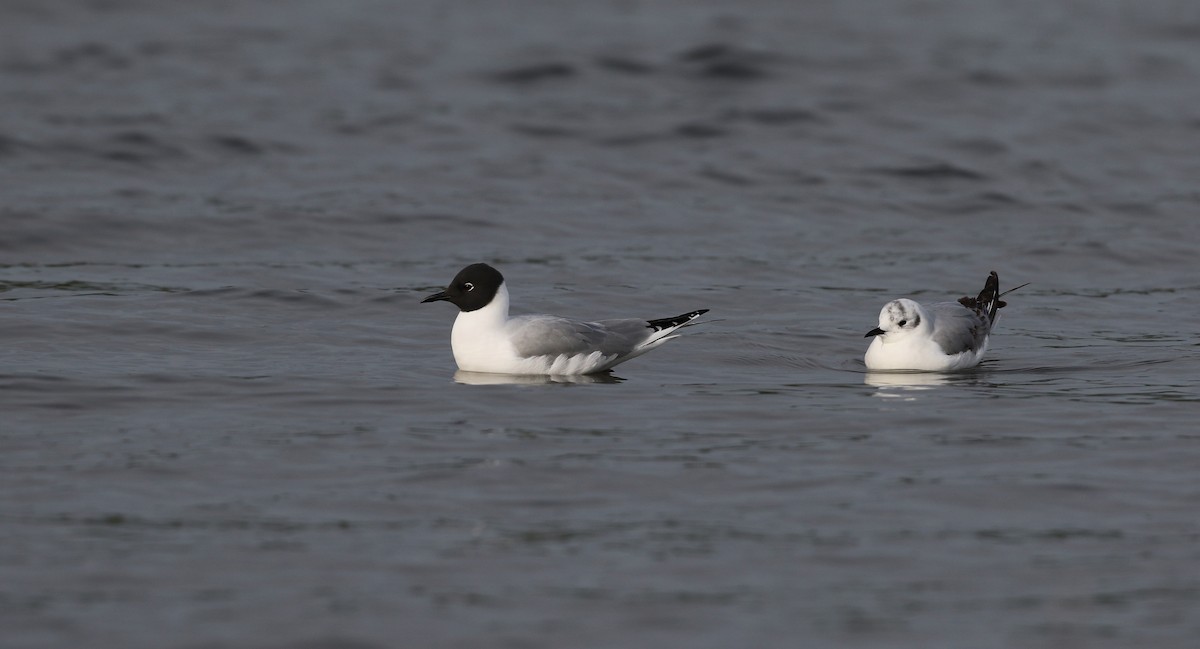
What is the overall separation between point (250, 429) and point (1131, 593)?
5.57 meters

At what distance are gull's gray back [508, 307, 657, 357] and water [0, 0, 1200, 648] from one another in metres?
0.35

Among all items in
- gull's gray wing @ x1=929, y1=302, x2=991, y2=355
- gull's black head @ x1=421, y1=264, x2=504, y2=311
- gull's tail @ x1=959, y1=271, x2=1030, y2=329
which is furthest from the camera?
gull's tail @ x1=959, y1=271, x2=1030, y2=329

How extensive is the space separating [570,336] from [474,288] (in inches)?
35.0

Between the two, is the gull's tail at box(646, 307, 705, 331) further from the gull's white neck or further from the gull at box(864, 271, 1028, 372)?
the gull at box(864, 271, 1028, 372)

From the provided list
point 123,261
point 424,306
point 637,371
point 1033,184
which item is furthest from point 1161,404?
point 1033,184

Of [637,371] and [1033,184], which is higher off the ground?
[1033,184]

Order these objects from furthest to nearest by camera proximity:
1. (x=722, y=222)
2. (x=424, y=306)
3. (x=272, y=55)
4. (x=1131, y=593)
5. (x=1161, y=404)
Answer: (x=272, y=55) < (x=722, y=222) < (x=424, y=306) < (x=1161, y=404) < (x=1131, y=593)

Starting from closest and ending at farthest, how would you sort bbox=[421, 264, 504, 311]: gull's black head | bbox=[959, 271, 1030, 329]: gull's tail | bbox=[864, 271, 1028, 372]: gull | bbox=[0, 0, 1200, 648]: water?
bbox=[0, 0, 1200, 648]: water
bbox=[421, 264, 504, 311]: gull's black head
bbox=[864, 271, 1028, 372]: gull
bbox=[959, 271, 1030, 329]: gull's tail

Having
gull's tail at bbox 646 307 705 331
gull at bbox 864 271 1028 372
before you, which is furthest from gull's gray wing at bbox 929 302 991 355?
gull's tail at bbox 646 307 705 331

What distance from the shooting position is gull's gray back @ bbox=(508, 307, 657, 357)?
13133 mm

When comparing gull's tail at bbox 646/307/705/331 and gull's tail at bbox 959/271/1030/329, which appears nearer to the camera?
gull's tail at bbox 646/307/705/331

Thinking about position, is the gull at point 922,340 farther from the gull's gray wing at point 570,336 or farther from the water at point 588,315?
the gull's gray wing at point 570,336

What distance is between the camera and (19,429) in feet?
34.3

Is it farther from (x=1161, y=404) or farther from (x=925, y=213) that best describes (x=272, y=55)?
(x=1161, y=404)
